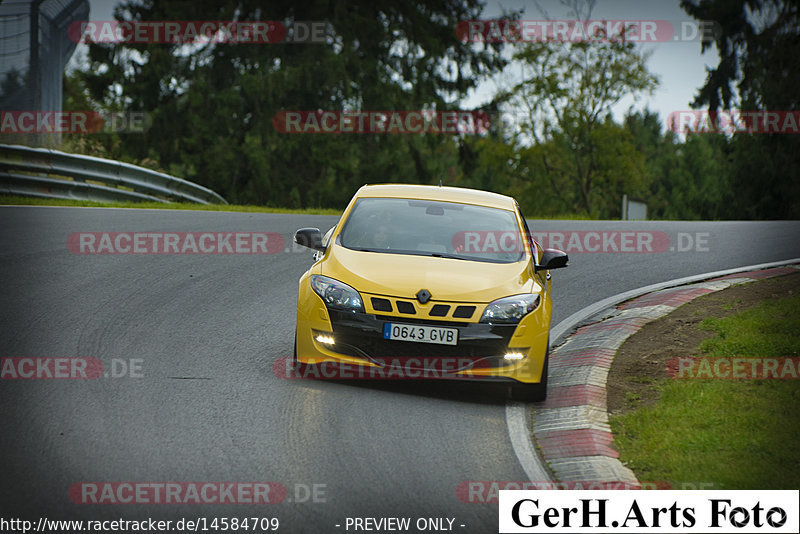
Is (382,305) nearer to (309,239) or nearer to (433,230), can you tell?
(309,239)

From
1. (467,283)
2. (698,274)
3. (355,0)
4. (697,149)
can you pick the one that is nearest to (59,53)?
(698,274)

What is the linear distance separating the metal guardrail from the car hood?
13700 millimetres

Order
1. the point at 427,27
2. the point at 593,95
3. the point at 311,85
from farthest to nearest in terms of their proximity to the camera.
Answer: the point at 593,95 < the point at 427,27 < the point at 311,85

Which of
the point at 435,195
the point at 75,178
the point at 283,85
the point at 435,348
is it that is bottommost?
the point at 435,348

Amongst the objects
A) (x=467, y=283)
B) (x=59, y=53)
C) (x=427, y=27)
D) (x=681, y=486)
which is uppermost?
(x=427, y=27)

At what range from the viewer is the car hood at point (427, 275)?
23.5 feet

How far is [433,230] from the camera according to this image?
826cm

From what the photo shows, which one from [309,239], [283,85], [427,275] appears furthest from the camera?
[283,85]

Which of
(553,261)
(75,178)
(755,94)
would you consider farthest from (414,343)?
(755,94)

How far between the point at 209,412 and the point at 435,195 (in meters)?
3.43

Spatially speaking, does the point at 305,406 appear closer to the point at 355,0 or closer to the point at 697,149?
the point at 355,0

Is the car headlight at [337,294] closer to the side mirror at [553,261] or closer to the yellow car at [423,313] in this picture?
the yellow car at [423,313]

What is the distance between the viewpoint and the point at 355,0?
3922 cm

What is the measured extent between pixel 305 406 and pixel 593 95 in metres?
51.0
